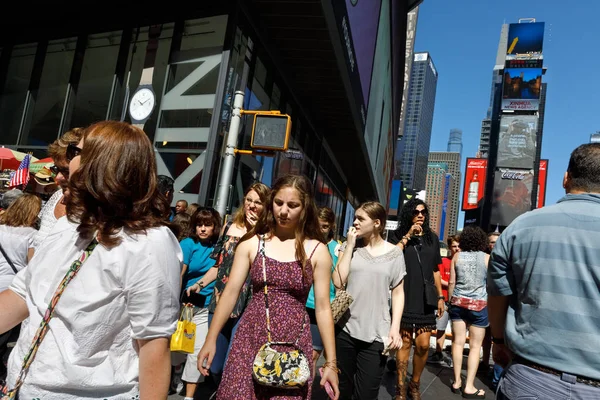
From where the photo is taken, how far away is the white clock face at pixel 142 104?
9.99 metres

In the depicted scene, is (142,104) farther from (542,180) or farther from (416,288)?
(542,180)

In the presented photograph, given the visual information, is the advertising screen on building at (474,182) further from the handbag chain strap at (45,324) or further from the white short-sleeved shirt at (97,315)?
the handbag chain strap at (45,324)

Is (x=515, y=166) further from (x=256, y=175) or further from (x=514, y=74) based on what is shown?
(x=256, y=175)

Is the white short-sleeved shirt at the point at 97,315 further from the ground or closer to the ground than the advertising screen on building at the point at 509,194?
closer to the ground

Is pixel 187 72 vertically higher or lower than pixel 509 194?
lower

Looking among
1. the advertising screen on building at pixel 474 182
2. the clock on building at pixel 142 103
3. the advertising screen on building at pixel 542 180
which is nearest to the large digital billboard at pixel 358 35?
the clock on building at pixel 142 103

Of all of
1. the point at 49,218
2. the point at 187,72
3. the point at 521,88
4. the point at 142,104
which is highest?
the point at 521,88

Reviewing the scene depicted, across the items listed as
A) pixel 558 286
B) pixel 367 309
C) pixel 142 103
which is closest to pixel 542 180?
pixel 142 103

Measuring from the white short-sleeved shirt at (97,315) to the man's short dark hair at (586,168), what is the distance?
2.05 m

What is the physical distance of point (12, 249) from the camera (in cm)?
397

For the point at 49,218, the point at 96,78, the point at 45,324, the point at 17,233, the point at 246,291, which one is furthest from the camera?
the point at 96,78

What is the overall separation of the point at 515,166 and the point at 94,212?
67.8m

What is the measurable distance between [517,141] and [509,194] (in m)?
7.62

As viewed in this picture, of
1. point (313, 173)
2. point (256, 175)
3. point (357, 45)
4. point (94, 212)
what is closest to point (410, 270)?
point (94, 212)
